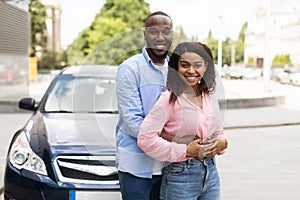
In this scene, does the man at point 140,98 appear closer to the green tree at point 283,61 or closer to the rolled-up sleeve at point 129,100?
the rolled-up sleeve at point 129,100

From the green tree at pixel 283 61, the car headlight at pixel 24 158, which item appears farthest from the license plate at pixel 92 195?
the green tree at pixel 283 61

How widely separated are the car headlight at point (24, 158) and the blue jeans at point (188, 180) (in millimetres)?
1678

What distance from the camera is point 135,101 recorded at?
2.33 metres

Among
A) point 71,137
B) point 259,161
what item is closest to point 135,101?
point 71,137

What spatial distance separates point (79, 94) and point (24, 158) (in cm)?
81

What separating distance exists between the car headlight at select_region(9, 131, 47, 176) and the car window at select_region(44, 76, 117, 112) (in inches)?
20.6

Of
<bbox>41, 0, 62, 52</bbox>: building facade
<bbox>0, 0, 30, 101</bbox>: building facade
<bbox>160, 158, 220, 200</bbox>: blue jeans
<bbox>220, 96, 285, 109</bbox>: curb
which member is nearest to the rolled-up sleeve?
<bbox>160, 158, 220, 200</bbox>: blue jeans

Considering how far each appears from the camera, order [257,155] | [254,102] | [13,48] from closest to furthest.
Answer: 1. [257,155]
2. [254,102]
3. [13,48]

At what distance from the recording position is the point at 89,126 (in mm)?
3516

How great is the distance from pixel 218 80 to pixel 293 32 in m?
62.6

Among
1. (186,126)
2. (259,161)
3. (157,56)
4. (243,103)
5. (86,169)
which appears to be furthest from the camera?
(243,103)

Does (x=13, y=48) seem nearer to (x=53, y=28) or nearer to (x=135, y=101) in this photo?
(x=135, y=101)

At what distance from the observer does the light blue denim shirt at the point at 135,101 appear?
2.33 metres

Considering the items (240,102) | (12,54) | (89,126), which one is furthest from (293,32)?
(89,126)
